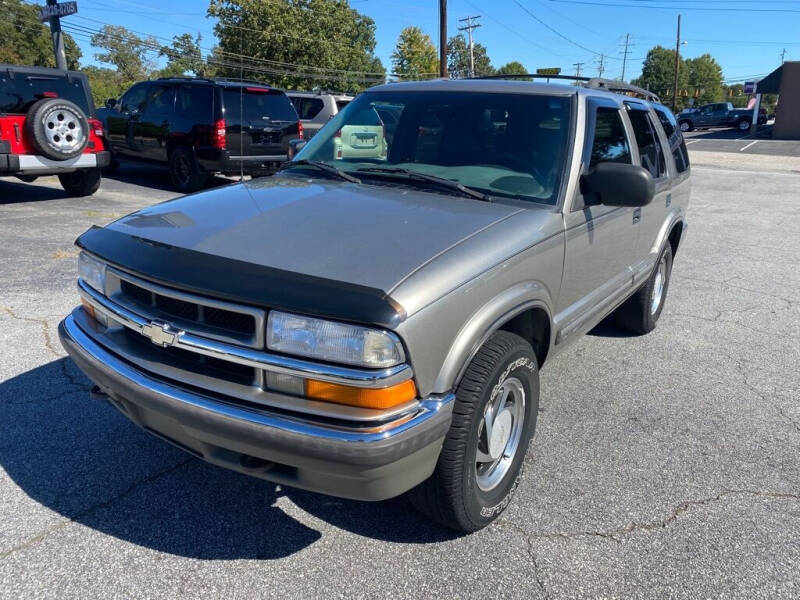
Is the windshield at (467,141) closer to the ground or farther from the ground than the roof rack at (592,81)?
closer to the ground

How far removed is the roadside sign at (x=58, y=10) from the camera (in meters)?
15.3

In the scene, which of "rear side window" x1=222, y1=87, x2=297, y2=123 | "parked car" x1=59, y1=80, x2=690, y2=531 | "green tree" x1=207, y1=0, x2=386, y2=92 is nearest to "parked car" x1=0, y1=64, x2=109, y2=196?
"rear side window" x1=222, y1=87, x2=297, y2=123

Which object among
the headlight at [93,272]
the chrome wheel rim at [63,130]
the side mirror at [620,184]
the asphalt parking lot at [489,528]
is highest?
the chrome wheel rim at [63,130]

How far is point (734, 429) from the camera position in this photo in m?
3.60

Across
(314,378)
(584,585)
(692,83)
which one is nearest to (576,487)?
(584,585)

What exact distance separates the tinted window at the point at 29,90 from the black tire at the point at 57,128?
0.72 feet

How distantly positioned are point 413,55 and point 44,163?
80845 mm

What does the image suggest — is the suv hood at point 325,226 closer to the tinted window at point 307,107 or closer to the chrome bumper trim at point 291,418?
the chrome bumper trim at point 291,418

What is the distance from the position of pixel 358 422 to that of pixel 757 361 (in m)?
3.81

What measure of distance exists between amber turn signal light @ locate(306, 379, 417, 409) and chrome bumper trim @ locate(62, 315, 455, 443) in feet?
0.23

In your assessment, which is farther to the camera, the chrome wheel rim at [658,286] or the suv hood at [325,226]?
the chrome wheel rim at [658,286]

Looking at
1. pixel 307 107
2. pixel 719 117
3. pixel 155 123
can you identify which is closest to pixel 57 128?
pixel 155 123

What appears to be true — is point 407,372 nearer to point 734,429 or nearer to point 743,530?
point 743,530

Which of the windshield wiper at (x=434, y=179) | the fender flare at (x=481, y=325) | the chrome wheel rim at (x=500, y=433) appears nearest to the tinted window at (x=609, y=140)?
the windshield wiper at (x=434, y=179)
